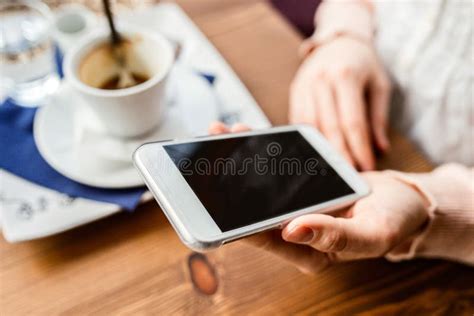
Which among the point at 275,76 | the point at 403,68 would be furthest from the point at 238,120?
the point at 403,68

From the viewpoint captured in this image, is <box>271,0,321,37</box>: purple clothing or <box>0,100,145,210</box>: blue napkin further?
Answer: <box>271,0,321,37</box>: purple clothing

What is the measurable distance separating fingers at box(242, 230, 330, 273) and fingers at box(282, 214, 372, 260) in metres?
0.03

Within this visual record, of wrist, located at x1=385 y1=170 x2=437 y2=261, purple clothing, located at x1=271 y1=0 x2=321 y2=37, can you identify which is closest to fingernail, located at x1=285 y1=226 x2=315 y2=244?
wrist, located at x1=385 y1=170 x2=437 y2=261

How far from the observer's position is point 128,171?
0.40 meters

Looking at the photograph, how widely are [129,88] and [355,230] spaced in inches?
9.1

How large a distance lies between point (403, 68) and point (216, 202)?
34 cm

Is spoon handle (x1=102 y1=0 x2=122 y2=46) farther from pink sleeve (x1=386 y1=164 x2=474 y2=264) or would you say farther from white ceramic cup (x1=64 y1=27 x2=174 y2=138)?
pink sleeve (x1=386 y1=164 x2=474 y2=264)

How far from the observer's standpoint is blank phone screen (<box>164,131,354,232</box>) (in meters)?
0.29

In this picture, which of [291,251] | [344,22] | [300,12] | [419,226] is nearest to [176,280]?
[291,251]

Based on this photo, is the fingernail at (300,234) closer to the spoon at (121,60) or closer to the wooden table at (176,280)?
the wooden table at (176,280)

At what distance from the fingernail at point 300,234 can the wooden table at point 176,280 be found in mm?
85

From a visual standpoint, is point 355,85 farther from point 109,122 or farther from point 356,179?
point 109,122

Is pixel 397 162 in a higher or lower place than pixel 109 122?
lower

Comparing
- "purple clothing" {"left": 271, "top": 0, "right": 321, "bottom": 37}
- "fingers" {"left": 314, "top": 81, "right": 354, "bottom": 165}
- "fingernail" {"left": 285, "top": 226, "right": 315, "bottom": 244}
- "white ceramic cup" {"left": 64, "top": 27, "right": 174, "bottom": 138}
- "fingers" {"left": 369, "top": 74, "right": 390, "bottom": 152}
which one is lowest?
"purple clothing" {"left": 271, "top": 0, "right": 321, "bottom": 37}
